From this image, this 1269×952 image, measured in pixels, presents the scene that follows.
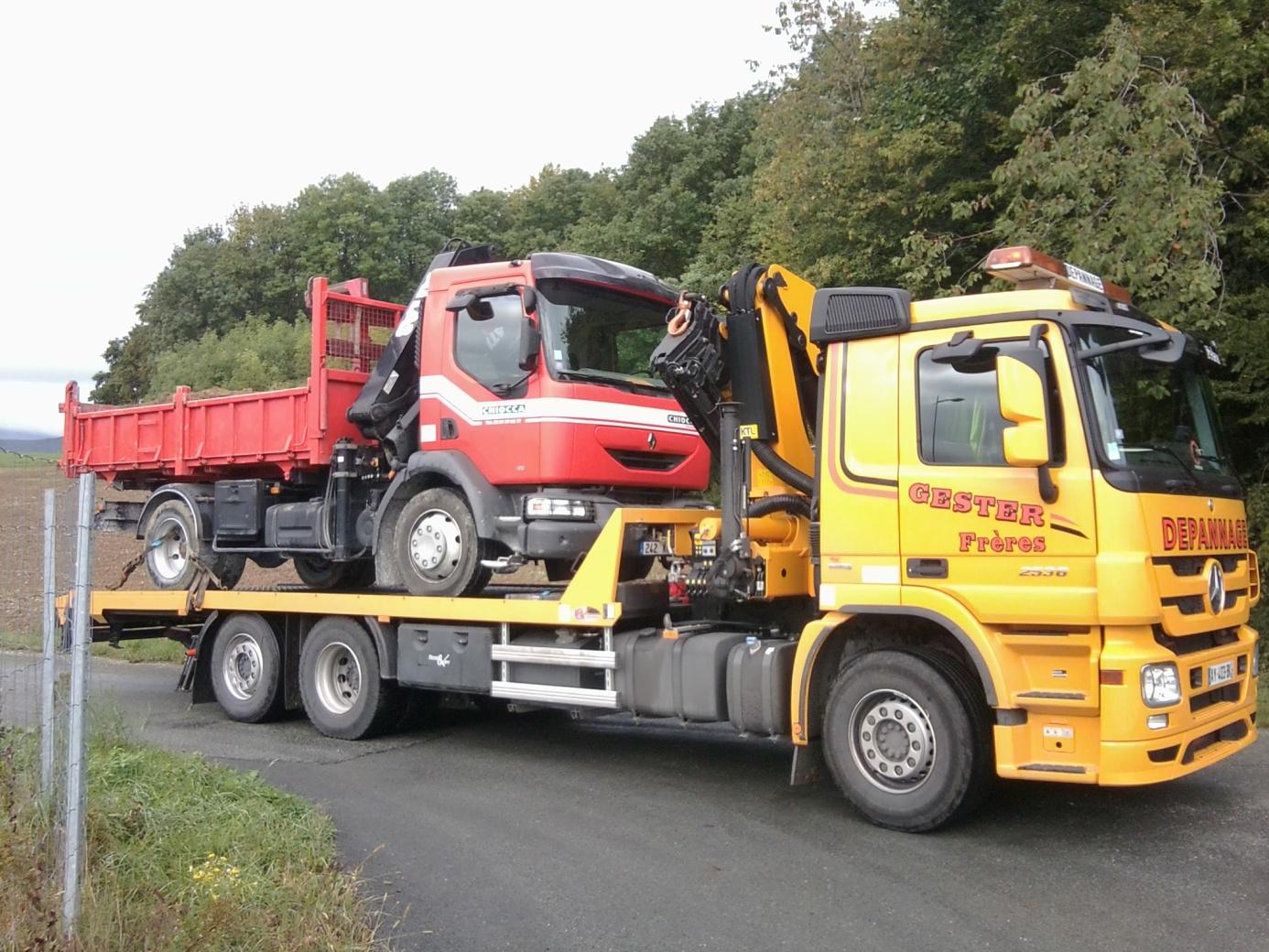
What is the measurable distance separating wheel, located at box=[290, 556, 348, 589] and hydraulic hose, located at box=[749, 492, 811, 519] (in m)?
4.97

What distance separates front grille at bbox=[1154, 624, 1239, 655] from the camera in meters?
5.42

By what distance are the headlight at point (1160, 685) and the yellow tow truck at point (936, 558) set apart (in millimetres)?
14

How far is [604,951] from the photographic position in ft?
14.8

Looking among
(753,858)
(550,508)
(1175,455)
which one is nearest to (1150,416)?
(1175,455)

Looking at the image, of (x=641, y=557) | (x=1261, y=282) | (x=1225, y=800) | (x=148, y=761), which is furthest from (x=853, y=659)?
(x=1261, y=282)

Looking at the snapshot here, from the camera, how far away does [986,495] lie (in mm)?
5664

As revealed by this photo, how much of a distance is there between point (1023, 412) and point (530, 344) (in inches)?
143

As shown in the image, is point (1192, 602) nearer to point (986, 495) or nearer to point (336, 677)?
point (986, 495)

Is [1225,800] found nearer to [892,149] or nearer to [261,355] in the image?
[892,149]

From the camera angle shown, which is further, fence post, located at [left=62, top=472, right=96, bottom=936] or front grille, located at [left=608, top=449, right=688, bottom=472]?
front grille, located at [left=608, top=449, right=688, bottom=472]

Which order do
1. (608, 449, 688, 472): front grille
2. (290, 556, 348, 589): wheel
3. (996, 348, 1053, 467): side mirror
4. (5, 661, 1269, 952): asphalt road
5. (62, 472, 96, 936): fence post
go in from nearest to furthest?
1. (62, 472, 96, 936): fence post
2. (5, 661, 1269, 952): asphalt road
3. (996, 348, 1053, 467): side mirror
4. (608, 449, 688, 472): front grille
5. (290, 556, 348, 589): wheel

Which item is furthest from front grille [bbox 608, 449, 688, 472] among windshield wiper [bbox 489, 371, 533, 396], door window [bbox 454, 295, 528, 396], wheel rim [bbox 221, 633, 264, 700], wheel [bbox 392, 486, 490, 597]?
wheel rim [bbox 221, 633, 264, 700]

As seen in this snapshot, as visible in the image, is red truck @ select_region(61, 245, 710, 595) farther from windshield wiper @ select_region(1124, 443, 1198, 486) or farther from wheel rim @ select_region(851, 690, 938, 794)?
windshield wiper @ select_region(1124, 443, 1198, 486)

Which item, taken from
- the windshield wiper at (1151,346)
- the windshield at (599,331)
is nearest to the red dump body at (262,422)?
the windshield at (599,331)
